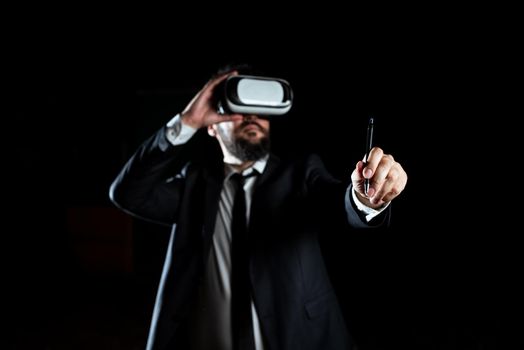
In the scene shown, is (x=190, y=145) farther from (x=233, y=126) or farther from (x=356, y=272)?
(x=233, y=126)

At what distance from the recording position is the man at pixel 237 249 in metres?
0.96

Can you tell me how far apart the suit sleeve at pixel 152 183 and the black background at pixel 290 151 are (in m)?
1.67

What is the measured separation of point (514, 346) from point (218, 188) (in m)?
2.40

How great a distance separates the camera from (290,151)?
12.4ft

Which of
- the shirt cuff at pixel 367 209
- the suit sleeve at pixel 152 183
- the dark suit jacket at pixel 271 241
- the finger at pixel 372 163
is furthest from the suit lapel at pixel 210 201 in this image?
the finger at pixel 372 163

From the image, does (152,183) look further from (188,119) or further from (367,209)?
(367,209)

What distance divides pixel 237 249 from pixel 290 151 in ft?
9.26

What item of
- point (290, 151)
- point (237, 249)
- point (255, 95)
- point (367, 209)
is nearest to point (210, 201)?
point (237, 249)

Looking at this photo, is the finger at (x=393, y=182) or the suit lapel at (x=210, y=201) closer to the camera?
the finger at (x=393, y=182)

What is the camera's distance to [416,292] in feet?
10.6

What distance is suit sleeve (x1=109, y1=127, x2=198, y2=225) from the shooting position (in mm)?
1023

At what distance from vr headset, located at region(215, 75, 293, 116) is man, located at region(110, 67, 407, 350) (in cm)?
12

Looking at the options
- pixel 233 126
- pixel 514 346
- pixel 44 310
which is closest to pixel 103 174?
pixel 44 310

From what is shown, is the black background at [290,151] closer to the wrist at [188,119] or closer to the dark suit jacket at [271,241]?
the dark suit jacket at [271,241]
